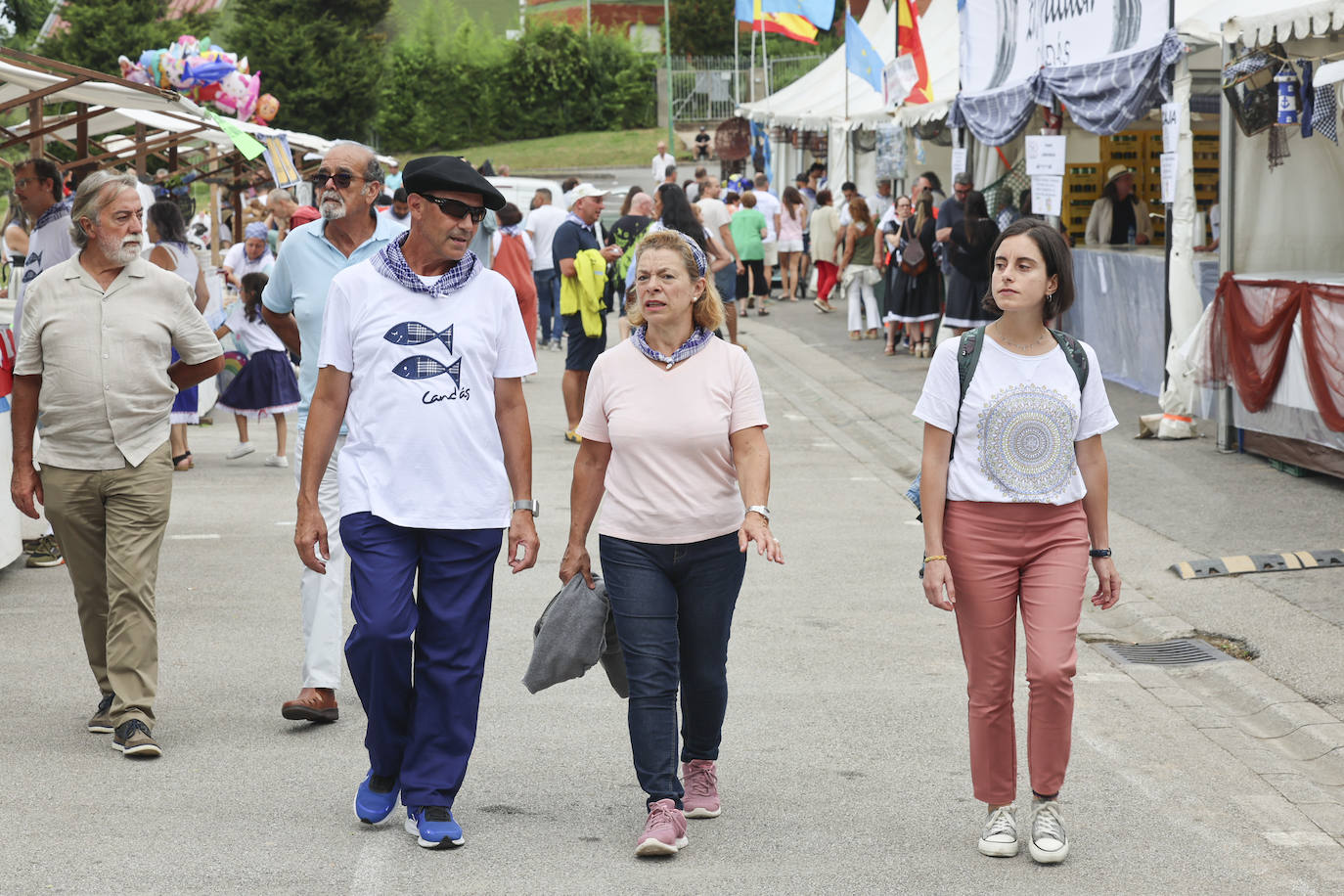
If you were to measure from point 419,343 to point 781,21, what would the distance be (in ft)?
84.5

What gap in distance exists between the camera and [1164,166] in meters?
12.2

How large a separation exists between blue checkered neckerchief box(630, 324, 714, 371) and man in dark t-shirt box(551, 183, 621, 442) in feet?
26.1

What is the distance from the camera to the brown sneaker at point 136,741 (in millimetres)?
5422

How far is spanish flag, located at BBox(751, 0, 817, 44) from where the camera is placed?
1115 inches

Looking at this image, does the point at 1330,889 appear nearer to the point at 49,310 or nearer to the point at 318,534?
the point at 318,534

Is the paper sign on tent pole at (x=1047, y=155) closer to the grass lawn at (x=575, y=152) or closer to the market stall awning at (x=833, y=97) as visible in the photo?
the market stall awning at (x=833, y=97)

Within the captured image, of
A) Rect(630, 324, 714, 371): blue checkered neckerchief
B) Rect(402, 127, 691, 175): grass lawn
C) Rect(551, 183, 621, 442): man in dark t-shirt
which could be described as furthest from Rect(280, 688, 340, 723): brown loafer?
Rect(402, 127, 691, 175): grass lawn

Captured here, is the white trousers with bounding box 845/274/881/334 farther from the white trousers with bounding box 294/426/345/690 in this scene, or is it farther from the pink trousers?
the pink trousers

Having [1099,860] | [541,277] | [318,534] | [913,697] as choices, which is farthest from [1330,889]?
[541,277]

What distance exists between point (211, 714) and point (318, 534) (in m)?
1.67

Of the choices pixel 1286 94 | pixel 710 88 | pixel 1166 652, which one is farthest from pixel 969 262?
pixel 710 88

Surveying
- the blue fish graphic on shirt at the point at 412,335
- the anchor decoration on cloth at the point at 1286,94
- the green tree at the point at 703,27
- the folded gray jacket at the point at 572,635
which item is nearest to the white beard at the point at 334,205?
the blue fish graphic on shirt at the point at 412,335

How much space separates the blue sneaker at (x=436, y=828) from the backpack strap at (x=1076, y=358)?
6.19 feet

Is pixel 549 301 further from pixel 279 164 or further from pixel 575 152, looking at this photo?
pixel 575 152
